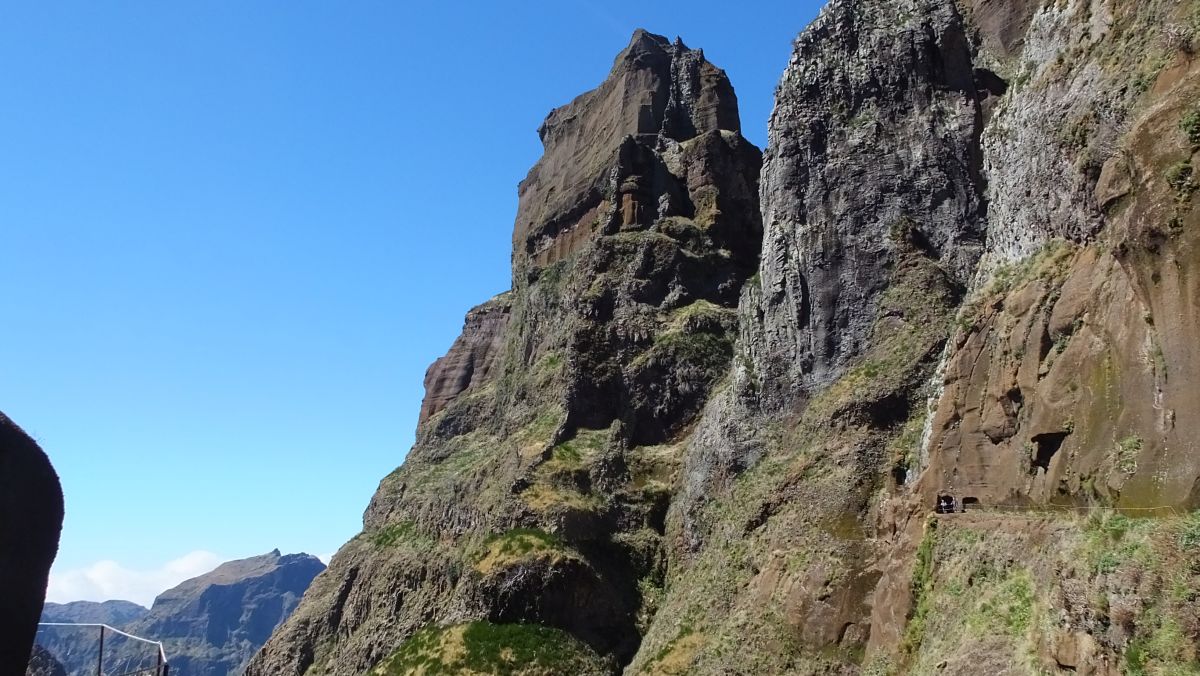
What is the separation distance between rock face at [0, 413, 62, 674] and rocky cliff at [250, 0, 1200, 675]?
2660cm

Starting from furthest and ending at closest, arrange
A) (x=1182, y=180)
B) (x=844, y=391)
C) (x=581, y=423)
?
(x=581, y=423) < (x=844, y=391) < (x=1182, y=180)

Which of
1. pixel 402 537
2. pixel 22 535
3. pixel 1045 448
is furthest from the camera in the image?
pixel 402 537

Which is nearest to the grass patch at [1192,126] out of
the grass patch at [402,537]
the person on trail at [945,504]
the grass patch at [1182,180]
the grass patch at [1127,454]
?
the grass patch at [1182,180]

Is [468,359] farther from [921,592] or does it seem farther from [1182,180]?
[1182,180]

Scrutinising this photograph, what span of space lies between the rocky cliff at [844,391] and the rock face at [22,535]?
26604mm

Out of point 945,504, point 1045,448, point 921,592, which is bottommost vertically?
point 921,592

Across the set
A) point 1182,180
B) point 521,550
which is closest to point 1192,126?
point 1182,180

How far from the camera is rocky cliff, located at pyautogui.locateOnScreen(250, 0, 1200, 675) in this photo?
21328 millimetres

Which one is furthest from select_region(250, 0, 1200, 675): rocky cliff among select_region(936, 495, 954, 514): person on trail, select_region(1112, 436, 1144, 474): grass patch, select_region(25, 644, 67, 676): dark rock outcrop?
select_region(25, 644, 67, 676): dark rock outcrop

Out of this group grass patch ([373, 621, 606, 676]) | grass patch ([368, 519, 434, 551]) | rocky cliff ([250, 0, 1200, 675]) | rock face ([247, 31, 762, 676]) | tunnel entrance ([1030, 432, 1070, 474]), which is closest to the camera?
rocky cliff ([250, 0, 1200, 675])

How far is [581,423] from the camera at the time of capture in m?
67.7

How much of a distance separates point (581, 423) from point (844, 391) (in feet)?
85.1

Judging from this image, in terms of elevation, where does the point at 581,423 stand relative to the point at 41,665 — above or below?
above

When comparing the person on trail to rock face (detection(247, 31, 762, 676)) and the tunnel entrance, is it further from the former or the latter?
rock face (detection(247, 31, 762, 676))
